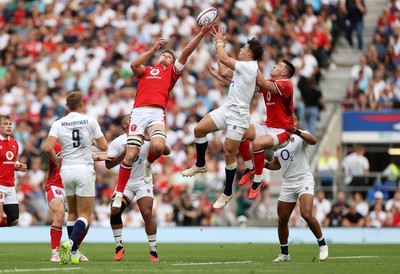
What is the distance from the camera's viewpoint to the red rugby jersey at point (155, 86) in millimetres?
19297

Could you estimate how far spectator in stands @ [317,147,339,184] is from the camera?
3102 centimetres

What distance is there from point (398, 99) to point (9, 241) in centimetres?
1107

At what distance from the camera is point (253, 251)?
24031 mm

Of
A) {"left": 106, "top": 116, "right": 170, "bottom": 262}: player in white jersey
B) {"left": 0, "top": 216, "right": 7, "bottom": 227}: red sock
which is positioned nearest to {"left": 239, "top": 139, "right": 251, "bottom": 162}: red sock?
{"left": 106, "top": 116, "right": 170, "bottom": 262}: player in white jersey

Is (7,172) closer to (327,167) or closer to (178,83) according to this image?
(327,167)

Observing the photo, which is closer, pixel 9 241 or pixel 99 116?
pixel 9 241

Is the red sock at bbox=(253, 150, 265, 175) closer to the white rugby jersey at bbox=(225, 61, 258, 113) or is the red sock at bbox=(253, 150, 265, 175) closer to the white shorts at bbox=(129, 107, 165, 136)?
the white rugby jersey at bbox=(225, 61, 258, 113)

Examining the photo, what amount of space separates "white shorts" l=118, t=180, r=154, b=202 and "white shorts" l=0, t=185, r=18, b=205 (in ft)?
7.16

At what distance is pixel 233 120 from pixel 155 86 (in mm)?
1431

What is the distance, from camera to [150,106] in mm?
19297

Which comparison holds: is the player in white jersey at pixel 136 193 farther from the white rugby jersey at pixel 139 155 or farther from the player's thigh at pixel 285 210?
the player's thigh at pixel 285 210

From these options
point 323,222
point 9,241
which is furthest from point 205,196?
point 9,241

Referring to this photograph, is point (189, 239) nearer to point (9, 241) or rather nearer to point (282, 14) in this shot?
point (9, 241)

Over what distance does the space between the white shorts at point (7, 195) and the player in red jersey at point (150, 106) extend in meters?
2.50
